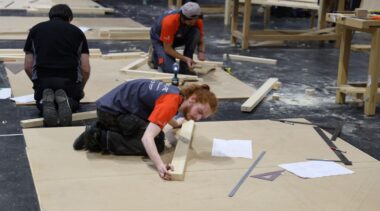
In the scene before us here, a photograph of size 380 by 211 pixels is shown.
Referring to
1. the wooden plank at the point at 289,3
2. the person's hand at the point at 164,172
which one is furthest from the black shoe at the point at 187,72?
the wooden plank at the point at 289,3

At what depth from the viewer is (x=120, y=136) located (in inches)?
143

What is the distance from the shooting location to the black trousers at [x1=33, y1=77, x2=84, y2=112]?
448cm

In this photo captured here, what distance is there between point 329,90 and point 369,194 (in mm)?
2920

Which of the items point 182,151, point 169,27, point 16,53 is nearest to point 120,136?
point 182,151

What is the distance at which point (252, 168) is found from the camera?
3523mm

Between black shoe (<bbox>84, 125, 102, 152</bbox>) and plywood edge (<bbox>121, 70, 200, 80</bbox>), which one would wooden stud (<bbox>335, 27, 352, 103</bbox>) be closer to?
plywood edge (<bbox>121, 70, 200, 80</bbox>)

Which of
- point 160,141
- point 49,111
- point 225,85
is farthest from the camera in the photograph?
point 225,85

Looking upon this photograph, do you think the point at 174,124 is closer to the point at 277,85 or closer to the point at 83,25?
the point at 277,85

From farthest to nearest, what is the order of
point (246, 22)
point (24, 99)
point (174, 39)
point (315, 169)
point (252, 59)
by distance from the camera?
point (246, 22), point (252, 59), point (174, 39), point (24, 99), point (315, 169)

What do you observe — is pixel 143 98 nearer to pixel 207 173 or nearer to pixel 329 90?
pixel 207 173

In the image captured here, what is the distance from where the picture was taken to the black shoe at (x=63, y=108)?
4.32m

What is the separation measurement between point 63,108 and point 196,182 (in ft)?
5.15

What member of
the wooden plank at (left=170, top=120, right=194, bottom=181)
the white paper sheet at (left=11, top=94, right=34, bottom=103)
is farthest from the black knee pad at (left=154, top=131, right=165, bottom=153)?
the white paper sheet at (left=11, top=94, right=34, bottom=103)

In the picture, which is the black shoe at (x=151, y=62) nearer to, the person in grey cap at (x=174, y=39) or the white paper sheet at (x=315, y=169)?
the person in grey cap at (x=174, y=39)
